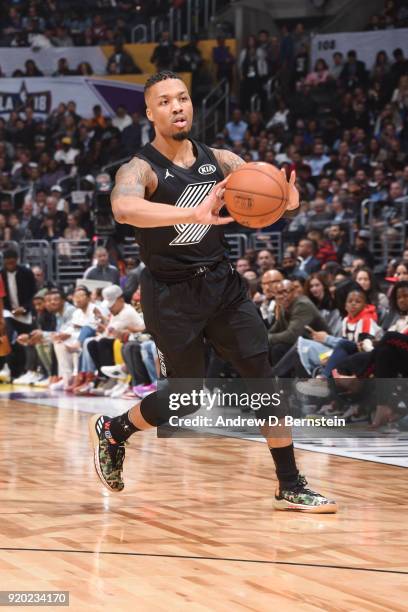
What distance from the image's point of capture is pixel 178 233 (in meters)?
4.83

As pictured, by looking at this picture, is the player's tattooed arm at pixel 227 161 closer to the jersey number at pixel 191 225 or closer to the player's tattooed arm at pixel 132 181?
the jersey number at pixel 191 225

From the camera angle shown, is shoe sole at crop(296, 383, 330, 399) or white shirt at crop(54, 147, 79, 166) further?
white shirt at crop(54, 147, 79, 166)

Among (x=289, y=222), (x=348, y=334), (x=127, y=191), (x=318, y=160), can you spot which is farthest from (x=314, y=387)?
(x=318, y=160)

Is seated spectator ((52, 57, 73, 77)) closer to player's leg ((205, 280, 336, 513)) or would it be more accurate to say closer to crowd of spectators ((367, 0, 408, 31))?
crowd of spectators ((367, 0, 408, 31))

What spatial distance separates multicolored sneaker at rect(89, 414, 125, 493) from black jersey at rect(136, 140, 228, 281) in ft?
2.95

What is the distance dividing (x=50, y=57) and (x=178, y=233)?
17.8 metres

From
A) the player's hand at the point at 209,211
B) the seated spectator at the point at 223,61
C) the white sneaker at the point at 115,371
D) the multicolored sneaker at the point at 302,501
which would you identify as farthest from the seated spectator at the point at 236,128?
the player's hand at the point at 209,211

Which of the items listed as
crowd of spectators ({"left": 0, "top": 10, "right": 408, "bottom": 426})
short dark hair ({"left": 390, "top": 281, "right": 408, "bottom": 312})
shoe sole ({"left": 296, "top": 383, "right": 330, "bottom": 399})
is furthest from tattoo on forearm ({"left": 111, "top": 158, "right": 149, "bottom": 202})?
shoe sole ({"left": 296, "top": 383, "right": 330, "bottom": 399})

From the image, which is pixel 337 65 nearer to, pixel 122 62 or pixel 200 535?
pixel 122 62

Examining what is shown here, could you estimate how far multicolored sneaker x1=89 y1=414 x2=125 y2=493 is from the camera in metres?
5.17

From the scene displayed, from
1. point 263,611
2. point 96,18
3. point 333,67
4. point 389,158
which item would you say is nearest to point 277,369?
point 263,611

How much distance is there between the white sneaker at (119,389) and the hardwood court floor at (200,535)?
4118 millimetres

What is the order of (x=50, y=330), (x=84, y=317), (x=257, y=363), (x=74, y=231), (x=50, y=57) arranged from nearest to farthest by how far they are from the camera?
(x=257, y=363)
(x=84, y=317)
(x=50, y=330)
(x=74, y=231)
(x=50, y=57)

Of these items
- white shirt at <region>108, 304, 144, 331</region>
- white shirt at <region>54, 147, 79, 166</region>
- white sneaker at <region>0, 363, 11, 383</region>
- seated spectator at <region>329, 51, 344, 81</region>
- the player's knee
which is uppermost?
seated spectator at <region>329, 51, 344, 81</region>
